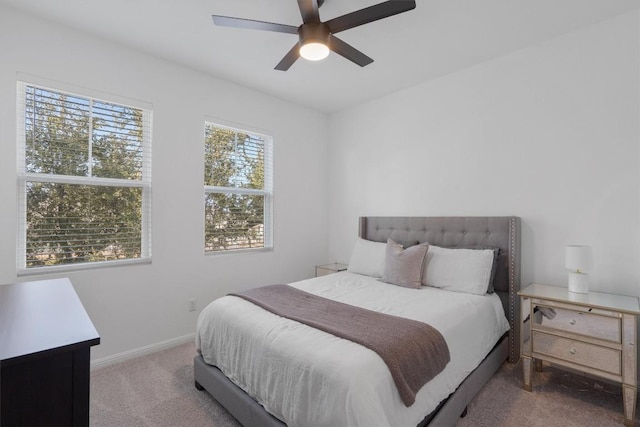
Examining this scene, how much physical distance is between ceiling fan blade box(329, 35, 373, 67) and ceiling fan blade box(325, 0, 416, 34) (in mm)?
124

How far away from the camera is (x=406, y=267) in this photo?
2814 mm

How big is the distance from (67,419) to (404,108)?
147 inches

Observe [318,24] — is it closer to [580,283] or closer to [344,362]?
[344,362]

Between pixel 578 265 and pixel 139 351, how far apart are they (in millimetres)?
3642

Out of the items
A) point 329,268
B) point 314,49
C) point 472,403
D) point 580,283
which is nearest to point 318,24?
point 314,49

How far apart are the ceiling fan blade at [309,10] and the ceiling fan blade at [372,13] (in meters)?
0.10

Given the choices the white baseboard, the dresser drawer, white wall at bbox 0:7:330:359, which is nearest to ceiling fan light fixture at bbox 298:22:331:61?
white wall at bbox 0:7:330:359

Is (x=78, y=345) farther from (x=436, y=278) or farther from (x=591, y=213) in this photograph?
(x=591, y=213)

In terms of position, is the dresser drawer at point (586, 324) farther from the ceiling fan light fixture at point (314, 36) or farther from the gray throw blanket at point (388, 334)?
the ceiling fan light fixture at point (314, 36)

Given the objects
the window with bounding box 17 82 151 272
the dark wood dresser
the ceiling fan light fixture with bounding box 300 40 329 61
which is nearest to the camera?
the dark wood dresser

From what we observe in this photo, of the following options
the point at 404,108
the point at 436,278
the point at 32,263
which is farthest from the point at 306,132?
the point at 32,263

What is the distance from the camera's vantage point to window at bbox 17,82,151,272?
2.35m

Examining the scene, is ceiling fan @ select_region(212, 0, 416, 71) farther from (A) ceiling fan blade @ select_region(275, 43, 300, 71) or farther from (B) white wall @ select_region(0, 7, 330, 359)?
(B) white wall @ select_region(0, 7, 330, 359)

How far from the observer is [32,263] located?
2359mm
